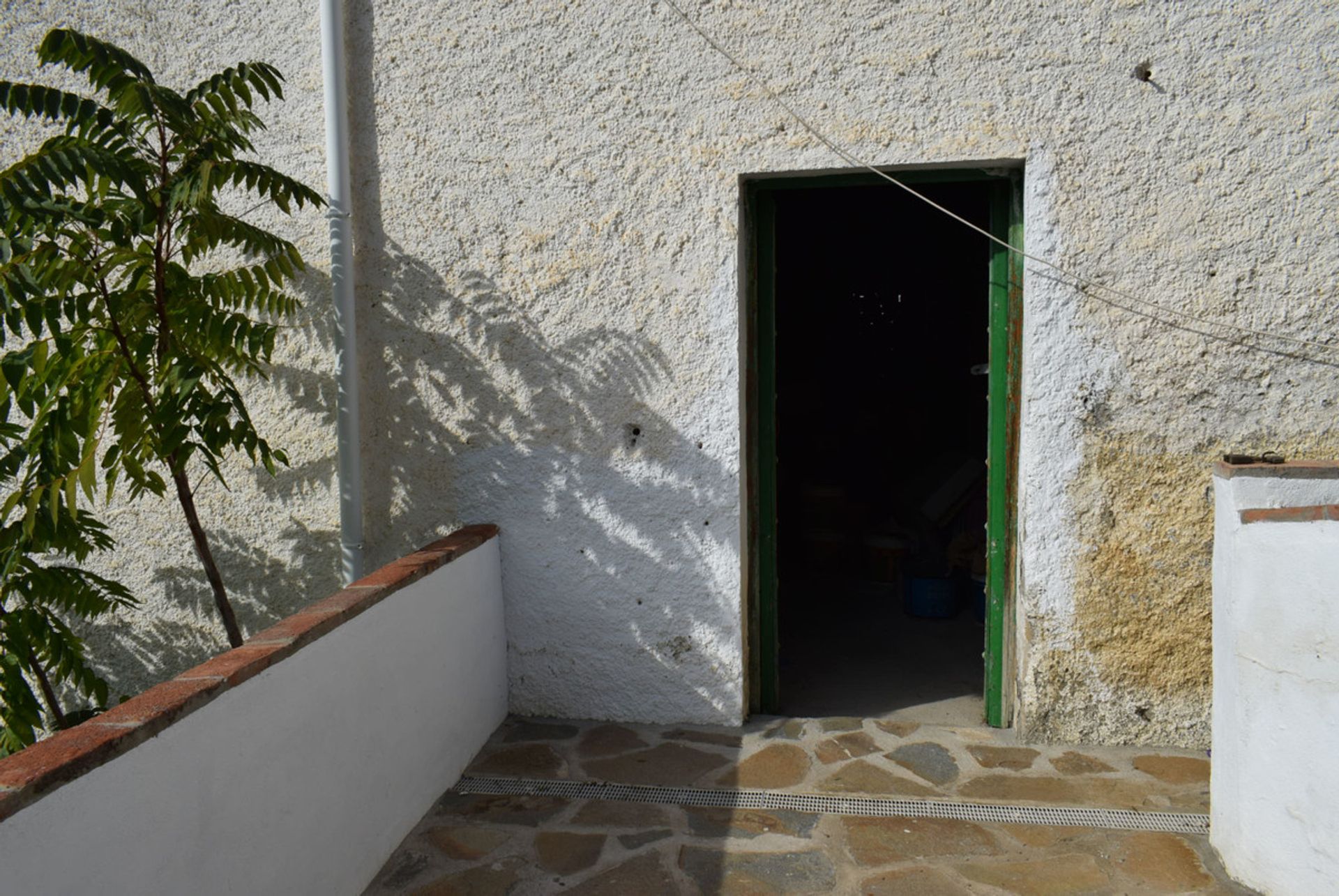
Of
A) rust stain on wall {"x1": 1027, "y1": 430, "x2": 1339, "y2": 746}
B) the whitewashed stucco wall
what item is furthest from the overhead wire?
rust stain on wall {"x1": 1027, "y1": 430, "x2": 1339, "y2": 746}

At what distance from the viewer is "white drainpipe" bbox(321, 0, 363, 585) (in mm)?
4391

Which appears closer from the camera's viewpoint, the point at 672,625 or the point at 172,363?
the point at 172,363

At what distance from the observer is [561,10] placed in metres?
4.31

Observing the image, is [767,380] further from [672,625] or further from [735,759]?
[735,759]

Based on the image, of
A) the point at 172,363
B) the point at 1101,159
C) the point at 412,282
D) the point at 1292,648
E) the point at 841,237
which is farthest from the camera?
the point at 841,237

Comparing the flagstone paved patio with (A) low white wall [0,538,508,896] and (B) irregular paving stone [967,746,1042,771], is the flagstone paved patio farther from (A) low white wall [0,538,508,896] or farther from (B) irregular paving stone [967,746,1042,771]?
(A) low white wall [0,538,508,896]

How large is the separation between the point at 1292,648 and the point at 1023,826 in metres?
1.15

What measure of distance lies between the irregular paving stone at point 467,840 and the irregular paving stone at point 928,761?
63.6 inches

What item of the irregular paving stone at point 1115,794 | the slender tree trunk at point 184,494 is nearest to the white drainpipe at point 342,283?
the slender tree trunk at point 184,494

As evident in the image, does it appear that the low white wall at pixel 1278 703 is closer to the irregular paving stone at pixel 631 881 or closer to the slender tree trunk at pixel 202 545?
the irregular paving stone at pixel 631 881

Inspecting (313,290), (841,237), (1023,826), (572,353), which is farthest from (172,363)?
(841,237)

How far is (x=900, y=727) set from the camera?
442 centimetres

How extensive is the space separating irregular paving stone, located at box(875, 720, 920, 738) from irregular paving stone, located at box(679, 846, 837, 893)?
108cm

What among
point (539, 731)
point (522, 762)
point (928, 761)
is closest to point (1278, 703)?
point (928, 761)
